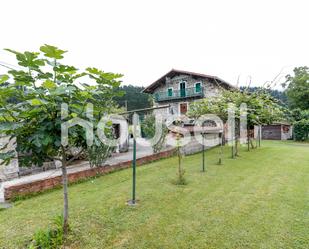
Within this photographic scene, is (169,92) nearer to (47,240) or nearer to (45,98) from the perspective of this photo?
(47,240)

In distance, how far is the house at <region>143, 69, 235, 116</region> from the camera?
69.0 ft

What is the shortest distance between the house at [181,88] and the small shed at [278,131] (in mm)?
10125

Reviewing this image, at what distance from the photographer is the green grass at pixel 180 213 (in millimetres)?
3246

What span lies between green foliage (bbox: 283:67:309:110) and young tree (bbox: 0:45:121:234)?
3034 cm

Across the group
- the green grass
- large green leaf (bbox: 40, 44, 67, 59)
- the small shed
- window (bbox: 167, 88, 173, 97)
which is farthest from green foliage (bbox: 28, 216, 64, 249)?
the small shed

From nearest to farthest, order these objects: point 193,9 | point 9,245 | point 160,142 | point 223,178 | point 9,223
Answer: point 9,245
point 9,223
point 223,178
point 193,9
point 160,142

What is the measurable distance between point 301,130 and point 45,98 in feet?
85.5

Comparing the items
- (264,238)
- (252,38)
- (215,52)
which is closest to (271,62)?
(252,38)

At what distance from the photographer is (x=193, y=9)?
943cm

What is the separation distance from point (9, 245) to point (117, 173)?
460 cm

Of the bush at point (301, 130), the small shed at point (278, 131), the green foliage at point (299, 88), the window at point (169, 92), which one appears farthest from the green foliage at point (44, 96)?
the green foliage at point (299, 88)

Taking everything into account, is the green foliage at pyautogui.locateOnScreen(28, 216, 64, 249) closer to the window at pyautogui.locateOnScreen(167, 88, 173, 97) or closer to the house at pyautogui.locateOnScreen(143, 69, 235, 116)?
the house at pyautogui.locateOnScreen(143, 69, 235, 116)

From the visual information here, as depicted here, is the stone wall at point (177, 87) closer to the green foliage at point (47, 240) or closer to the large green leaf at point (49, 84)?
the green foliage at point (47, 240)

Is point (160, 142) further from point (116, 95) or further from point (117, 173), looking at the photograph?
point (116, 95)
